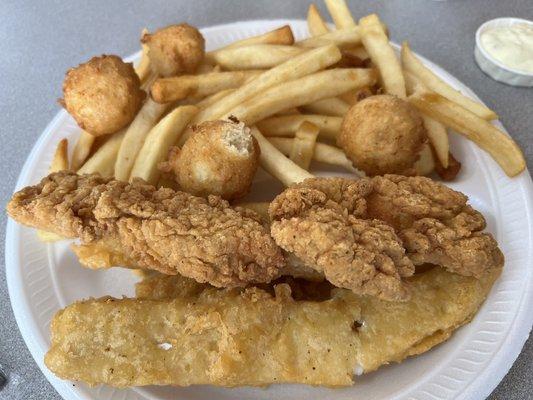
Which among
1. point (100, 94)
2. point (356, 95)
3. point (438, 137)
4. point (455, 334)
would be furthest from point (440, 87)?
point (100, 94)

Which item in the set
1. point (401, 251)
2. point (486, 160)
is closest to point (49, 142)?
point (401, 251)

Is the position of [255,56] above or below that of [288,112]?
above

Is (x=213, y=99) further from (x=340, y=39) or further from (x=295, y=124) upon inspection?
A: (x=340, y=39)

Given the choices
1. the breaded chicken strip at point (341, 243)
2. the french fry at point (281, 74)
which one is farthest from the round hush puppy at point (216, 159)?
the breaded chicken strip at point (341, 243)

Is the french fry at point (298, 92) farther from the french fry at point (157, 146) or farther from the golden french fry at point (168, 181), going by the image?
the golden french fry at point (168, 181)

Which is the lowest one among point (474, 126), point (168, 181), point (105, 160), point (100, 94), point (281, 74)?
point (474, 126)

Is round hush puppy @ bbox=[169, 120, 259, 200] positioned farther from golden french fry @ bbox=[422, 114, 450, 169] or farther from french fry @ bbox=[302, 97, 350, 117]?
golden french fry @ bbox=[422, 114, 450, 169]

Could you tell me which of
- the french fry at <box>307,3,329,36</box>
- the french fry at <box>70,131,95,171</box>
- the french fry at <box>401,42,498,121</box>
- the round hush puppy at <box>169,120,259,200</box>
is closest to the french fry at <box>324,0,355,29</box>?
the french fry at <box>307,3,329,36</box>
